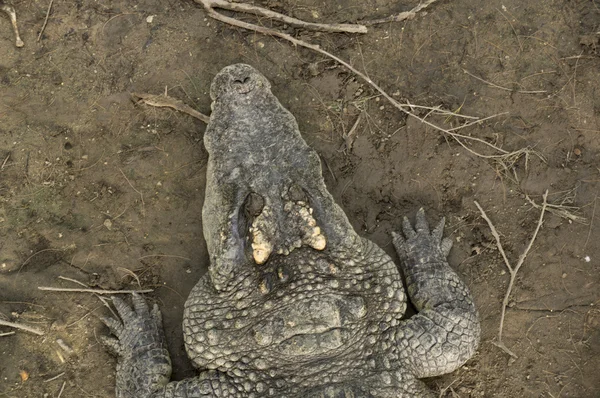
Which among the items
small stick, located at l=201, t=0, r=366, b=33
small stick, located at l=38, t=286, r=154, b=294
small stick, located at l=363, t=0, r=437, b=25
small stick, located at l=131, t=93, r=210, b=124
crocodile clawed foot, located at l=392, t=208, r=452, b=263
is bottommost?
small stick, located at l=38, t=286, r=154, b=294

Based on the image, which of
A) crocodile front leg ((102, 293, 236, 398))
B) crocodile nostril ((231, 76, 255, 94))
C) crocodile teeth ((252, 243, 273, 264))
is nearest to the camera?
crocodile teeth ((252, 243, 273, 264))

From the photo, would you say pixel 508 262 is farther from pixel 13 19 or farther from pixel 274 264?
pixel 13 19

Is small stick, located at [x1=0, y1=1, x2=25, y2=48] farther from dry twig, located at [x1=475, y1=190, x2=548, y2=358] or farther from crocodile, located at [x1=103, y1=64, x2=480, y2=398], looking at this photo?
dry twig, located at [x1=475, y1=190, x2=548, y2=358]

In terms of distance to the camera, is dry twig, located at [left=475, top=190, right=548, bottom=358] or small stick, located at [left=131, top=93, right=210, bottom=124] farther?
small stick, located at [left=131, top=93, right=210, bottom=124]

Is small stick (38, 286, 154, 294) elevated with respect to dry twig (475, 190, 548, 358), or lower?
lower

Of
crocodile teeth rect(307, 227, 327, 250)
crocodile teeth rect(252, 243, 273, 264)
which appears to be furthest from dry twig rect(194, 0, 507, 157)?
crocodile teeth rect(252, 243, 273, 264)

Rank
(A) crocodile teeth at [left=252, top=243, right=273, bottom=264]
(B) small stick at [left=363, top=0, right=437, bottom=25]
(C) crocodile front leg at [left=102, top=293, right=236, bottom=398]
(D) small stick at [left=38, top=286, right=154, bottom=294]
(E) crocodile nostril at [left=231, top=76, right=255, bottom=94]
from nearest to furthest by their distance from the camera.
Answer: (A) crocodile teeth at [left=252, top=243, right=273, bottom=264] → (C) crocodile front leg at [left=102, top=293, right=236, bottom=398] → (E) crocodile nostril at [left=231, top=76, right=255, bottom=94] → (D) small stick at [left=38, top=286, right=154, bottom=294] → (B) small stick at [left=363, top=0, right=437, bottom=25]

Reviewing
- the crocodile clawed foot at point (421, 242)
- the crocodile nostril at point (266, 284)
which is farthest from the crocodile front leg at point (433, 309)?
the crocodile nostril at point (266, 284)
